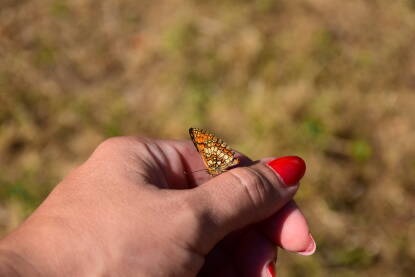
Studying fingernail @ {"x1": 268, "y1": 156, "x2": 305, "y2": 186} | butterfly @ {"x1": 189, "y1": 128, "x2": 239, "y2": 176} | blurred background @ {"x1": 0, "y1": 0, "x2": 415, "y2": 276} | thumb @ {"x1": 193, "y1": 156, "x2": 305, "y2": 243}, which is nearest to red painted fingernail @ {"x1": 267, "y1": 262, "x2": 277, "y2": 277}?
thumb @ {"x1": 193, "y1": 156, "x2": 305, "y2": 243}

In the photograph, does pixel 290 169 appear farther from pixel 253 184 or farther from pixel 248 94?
pixel 248 94

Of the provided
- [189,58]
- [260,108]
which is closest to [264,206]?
[260,108]

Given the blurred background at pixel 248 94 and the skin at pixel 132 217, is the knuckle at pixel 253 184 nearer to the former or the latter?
the skin at pixel 132 217

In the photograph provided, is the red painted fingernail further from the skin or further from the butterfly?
the butterfly

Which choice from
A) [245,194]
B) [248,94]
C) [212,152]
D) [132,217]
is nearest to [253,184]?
[245,194]

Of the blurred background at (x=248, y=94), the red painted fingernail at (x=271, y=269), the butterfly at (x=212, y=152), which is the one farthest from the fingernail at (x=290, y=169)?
the blurred background at (x=248, y=94)

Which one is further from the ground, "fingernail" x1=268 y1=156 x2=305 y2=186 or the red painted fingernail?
"fingernail" x1=268 y1=156 x2=305 y2=186

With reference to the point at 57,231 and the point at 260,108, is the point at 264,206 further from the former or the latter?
the point at 260,108
